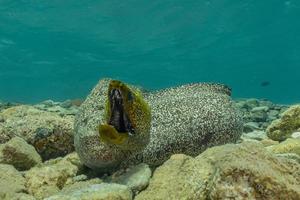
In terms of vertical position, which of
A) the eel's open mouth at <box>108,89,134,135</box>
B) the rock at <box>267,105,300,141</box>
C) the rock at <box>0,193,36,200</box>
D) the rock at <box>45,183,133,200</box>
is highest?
the rock at <box>267,105,300,141</box>

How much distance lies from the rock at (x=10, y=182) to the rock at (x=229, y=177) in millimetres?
1183

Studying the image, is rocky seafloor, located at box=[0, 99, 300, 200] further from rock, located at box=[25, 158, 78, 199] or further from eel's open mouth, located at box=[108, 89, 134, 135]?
eel's open mouth, located at box=[108, 89, 134, 135]

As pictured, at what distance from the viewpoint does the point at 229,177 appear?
2795mm

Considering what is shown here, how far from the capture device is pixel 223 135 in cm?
505

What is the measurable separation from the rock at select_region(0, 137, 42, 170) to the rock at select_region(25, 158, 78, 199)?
638 millimetres

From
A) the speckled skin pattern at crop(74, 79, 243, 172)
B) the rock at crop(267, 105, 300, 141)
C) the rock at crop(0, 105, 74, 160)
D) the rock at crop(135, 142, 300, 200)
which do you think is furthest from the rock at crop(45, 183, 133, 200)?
the rock at crop(267, 105, 300, 141)

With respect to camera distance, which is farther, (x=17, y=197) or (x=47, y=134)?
(x=47, y=134)

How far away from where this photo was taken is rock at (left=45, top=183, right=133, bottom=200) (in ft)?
10.1

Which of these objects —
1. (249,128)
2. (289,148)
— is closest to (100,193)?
(289,148)

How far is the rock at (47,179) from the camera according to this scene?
4059mm

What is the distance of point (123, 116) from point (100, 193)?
84 cm

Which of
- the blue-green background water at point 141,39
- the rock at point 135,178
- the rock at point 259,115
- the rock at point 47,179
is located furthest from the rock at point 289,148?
the blue-green background water at point 141,39

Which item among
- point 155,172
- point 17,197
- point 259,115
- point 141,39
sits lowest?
point 17,197

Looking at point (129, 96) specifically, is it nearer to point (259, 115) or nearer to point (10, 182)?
point (10, 182)
